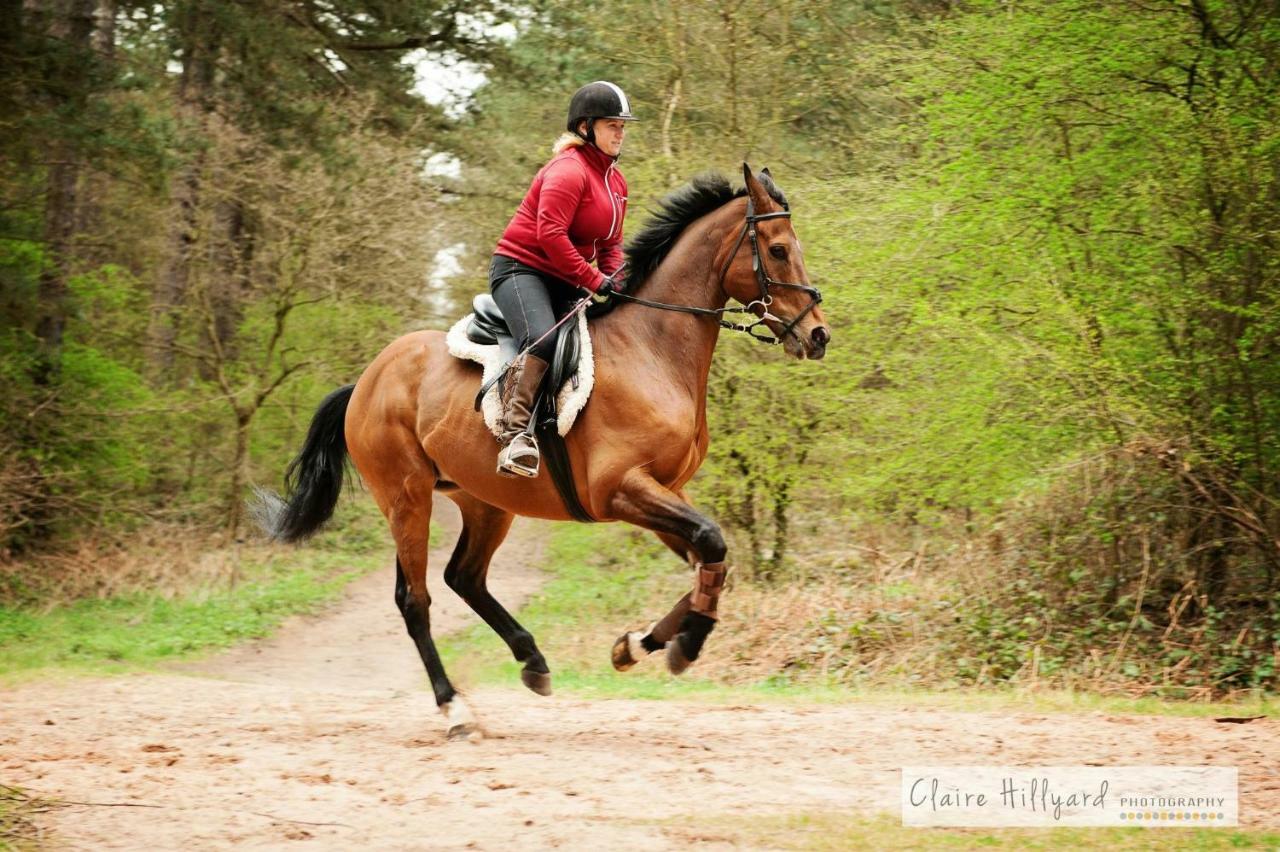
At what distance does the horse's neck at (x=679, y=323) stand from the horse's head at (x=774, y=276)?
0.15m

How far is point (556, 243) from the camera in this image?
6465mm

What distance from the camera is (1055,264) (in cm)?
1015

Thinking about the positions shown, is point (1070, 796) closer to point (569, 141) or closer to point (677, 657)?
point (677, 657)

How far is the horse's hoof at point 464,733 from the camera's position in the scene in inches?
263

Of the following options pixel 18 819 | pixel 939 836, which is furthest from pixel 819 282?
pixel 18 819

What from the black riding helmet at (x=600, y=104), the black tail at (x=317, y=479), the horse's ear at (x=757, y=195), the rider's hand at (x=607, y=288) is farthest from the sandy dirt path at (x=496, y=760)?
the black riding helmet at (x=600, y=104)

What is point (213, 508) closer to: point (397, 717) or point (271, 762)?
point (397, 717)

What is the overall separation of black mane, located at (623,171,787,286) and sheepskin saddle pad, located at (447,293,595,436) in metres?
0.54

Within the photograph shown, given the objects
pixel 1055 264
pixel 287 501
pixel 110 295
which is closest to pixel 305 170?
pixel 110 295

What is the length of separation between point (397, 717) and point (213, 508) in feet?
41.1

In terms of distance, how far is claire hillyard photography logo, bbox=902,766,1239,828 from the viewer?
495 centimetres

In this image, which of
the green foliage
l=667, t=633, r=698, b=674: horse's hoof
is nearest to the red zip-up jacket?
l=667, t=633, r=698, b=674: horse's hoof

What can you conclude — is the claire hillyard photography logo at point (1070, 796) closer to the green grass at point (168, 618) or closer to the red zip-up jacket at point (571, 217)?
the red zip-up jacket at point (571, 217)

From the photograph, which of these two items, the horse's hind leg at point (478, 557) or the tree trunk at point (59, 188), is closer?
the horse's hind leg at point (478, 557)
